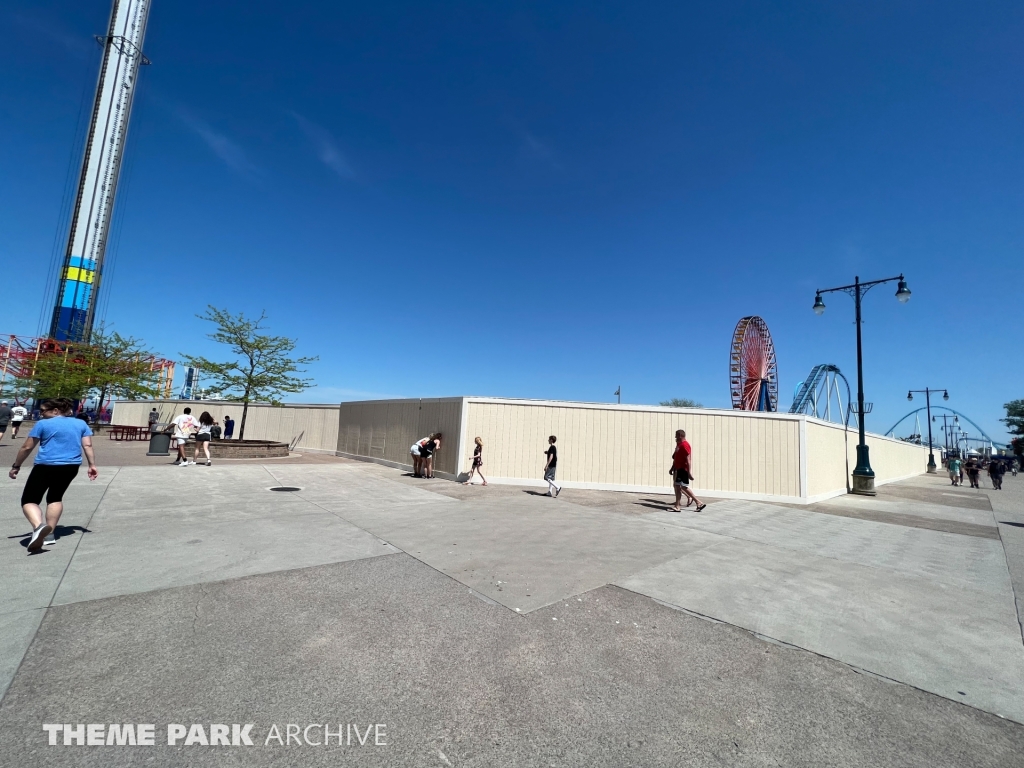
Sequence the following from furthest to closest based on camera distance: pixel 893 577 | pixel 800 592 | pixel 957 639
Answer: pixel 893 577 < pixel 800 592 < pixel 957 639

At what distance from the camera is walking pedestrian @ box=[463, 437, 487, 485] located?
11.7 metres

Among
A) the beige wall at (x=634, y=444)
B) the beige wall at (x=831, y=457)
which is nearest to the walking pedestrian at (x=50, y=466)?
the beige wall at (x=634, y=444)

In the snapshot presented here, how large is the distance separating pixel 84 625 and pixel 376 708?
2.49 metres

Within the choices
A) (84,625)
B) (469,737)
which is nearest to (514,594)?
(469,737)

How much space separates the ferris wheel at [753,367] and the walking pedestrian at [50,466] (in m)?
29.9

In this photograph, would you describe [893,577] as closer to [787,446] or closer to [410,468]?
[787,446]

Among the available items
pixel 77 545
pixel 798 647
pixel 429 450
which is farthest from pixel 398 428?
pixel 798 647

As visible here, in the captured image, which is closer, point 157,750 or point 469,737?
point 157,750

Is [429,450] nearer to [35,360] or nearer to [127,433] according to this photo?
[127,433]

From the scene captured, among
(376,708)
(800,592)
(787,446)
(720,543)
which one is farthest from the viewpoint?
(787,446)

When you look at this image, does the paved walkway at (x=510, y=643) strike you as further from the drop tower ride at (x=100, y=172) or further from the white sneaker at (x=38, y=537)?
the drop tower ride at (x=100, y=172)

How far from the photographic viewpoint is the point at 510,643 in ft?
10.7

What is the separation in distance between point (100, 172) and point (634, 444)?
A: 62.1 m

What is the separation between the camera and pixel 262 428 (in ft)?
84.0
